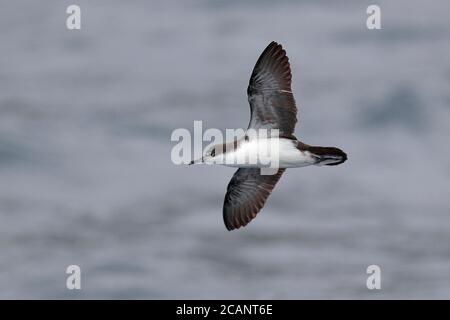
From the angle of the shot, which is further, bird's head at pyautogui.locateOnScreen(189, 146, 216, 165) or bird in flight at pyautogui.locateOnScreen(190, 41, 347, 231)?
bird's head at pyautogui.locateOnScreen(189, 146, 216, 165)

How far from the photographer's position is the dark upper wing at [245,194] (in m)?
27.7

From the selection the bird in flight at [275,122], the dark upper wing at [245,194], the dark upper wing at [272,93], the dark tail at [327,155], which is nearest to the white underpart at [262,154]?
the bird in flight at [275,122]

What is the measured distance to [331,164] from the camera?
2517 centimetres

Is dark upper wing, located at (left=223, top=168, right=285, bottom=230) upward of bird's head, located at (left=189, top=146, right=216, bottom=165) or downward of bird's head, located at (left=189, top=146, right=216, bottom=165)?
downward

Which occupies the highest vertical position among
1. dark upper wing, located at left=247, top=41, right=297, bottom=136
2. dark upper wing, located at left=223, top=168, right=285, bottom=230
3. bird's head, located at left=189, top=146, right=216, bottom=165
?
dark upper wing, located at left=247, top=41, right=297, bottom=136

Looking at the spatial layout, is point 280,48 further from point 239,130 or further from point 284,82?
point 239,130

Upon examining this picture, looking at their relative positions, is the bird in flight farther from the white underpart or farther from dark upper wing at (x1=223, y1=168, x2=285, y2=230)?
dark upper wing at (x1=223, y1=168, x2=285, y2=230)

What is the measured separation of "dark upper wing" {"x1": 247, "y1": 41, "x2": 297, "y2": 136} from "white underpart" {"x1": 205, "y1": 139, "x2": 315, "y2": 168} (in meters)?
0.42

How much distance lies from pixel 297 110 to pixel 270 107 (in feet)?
2.44

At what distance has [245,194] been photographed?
91.7 ft

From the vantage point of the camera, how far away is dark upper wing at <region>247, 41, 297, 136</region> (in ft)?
82.8

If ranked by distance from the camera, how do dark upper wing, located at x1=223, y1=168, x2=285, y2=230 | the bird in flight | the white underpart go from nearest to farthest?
the bird in flight < the white underpart < dark upper wing, located at x1=223, y1=168, x2=285, y2=230

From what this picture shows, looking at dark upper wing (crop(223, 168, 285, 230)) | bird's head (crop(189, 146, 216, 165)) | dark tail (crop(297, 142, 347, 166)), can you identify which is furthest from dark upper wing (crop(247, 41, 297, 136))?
dark upper wing (crop(223, 168, 285, 230))

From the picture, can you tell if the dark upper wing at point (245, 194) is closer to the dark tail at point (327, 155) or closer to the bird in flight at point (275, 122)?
the bird in flight at point (275, 122)
